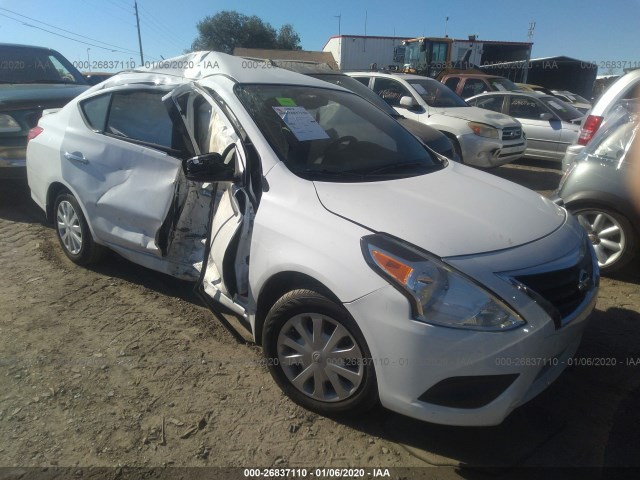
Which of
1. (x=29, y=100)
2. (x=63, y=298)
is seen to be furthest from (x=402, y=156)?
(x=29, y=100)

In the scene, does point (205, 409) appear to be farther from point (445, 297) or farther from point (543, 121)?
point (543, 121)

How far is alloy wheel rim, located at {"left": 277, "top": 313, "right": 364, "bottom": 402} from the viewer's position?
7.50 feet

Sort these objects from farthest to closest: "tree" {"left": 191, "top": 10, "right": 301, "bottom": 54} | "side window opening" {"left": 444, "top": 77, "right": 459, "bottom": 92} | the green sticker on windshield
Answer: "tree" {"left": 191, "top": 10, "right": 301, "bottom": 54} → "side window opening" {"left": 444, "top": 77, "right": 459, "bottom": 92} → the green sticker on windshield

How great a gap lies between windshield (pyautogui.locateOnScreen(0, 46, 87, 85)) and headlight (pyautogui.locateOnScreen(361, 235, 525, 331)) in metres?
7.32

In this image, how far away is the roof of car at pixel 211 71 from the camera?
3.28m

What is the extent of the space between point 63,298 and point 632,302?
4422 mm

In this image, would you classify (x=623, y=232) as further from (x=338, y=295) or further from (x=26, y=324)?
(x=26, y=324)

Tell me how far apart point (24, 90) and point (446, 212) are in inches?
246

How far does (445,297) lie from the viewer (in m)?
2.02

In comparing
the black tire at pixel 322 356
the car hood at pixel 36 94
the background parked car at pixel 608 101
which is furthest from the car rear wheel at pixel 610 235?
the car hood at pixel 36 94

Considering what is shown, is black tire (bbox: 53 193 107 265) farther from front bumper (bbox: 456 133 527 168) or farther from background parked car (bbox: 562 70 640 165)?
front bumper (bbox: 456 133 527 168)

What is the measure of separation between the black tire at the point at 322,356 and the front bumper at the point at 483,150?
605 centimetres

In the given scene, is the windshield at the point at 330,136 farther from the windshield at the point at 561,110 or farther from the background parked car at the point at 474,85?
the background parked car at the point at 474,85

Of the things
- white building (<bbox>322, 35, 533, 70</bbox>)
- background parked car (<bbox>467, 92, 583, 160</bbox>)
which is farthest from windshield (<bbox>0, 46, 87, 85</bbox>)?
white building (<bbox>322, 35, 533, 70</bbox>)
